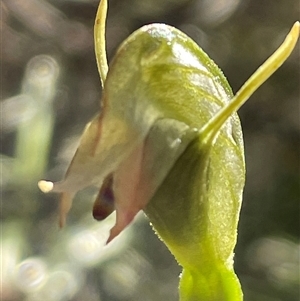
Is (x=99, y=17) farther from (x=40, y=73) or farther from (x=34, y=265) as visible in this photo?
(x=40, y=73)

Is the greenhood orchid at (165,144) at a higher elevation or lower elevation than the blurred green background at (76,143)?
higher

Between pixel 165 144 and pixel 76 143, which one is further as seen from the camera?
pixel 76 143

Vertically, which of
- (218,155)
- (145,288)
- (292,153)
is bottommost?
(145,288)

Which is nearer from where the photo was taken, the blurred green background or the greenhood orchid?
the greenhood orchid

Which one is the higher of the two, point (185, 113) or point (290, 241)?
point (185, 113)

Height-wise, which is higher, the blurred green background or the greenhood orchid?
the greenhood orchid

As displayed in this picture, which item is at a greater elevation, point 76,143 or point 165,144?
point 165,144

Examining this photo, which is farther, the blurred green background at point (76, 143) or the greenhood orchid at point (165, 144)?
the blurred green background at point (76, 143)

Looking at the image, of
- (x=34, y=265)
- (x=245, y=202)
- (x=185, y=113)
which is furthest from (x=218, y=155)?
(x=245, y=202)
